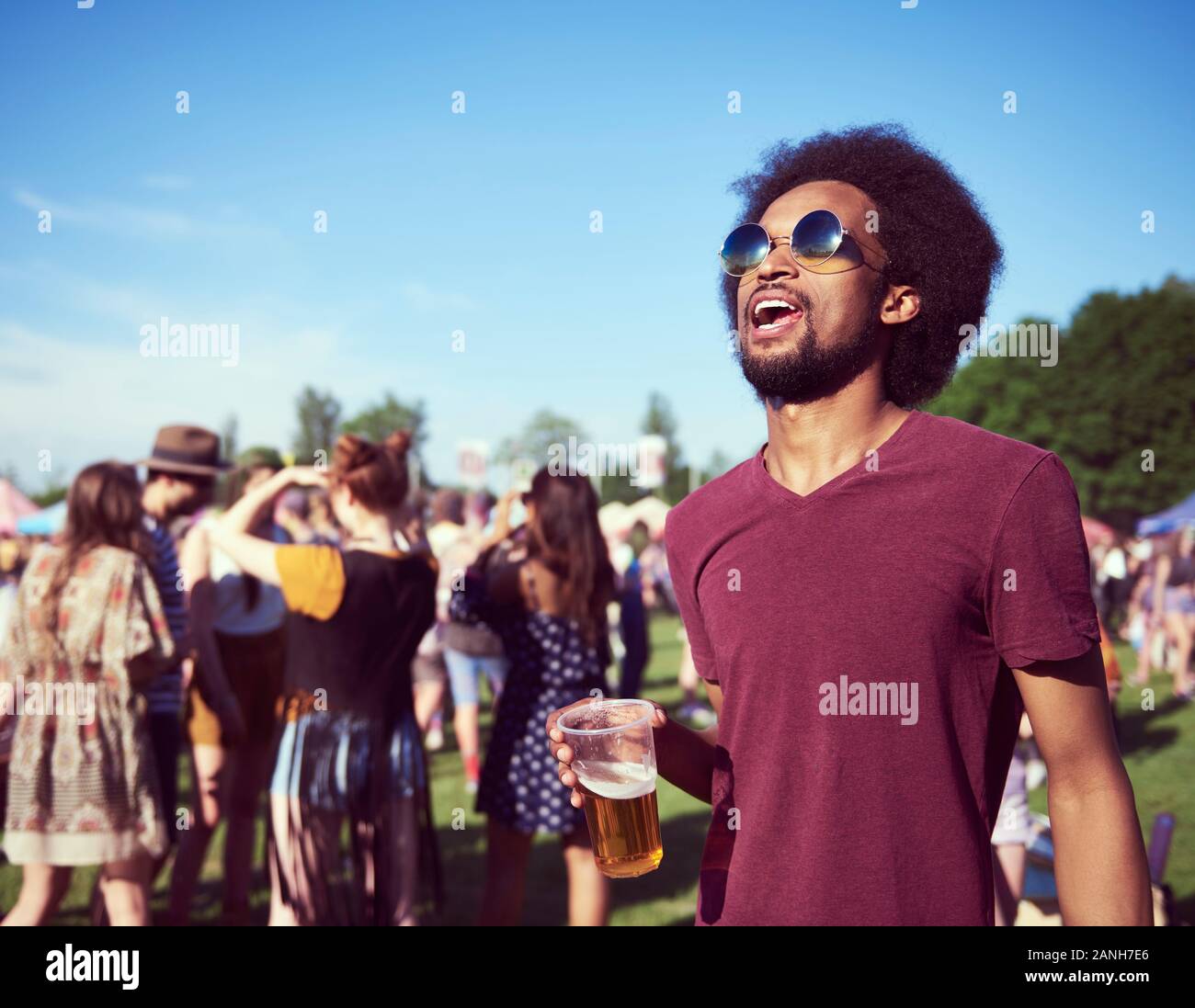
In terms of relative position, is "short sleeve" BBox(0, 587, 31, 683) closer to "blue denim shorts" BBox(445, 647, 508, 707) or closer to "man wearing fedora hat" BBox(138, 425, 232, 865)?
"man wearing fedora hat" BBox(138, 425, 232, 865)

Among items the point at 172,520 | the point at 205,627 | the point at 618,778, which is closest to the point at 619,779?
the point at 618,778

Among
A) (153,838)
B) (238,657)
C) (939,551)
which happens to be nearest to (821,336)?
(939,551)

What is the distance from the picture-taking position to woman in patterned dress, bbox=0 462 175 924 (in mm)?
4074

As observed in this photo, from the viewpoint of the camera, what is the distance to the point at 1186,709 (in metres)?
Answer: 11.7

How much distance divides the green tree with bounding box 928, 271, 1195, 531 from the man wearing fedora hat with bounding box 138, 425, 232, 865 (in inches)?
1780

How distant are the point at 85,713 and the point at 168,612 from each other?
2.49ft

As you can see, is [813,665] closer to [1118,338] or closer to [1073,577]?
[1073,577]

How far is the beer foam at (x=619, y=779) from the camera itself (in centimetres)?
212

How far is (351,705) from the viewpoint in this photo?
14.5 ft

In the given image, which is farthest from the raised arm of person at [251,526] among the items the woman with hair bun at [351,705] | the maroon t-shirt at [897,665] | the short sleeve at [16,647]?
the maroon t-shirt at [897,665]

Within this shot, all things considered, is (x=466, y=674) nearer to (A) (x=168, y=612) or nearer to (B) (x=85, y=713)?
(A) (x=168, y=612)

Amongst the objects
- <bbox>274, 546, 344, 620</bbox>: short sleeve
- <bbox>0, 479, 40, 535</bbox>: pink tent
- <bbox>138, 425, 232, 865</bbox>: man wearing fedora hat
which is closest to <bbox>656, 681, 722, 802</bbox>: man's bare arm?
<bbox>274, 546, 344, 620</bbox>: short sleeve
